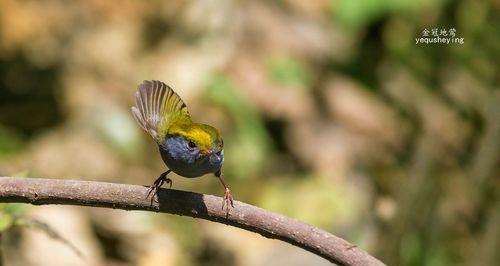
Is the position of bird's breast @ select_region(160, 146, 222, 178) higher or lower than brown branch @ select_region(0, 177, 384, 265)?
higher

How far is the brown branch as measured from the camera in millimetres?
2225

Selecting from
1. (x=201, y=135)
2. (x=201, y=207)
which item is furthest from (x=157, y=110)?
(x=201, y=207)

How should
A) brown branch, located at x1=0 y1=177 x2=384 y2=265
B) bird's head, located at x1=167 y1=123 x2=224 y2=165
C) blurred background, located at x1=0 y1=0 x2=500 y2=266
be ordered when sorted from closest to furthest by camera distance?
1. brown branch, located at x1=0 y1=177 x2=384 y2=265
2. bird's head, located at x1=167 y1=123 x2=224 y2=165
3. blurred background, located at x1=0 y1=0 x2=500 y2=266

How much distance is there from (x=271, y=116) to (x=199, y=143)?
186 inches

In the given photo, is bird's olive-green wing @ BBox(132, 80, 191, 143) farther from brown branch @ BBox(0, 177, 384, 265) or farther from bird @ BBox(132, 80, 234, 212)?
brown branch @ BBox(0, 177, 384, 265)

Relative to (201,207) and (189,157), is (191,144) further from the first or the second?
(201,207)

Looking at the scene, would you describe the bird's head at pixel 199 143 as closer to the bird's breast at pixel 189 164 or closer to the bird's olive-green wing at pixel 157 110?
the bird's breast at pixel 189 164

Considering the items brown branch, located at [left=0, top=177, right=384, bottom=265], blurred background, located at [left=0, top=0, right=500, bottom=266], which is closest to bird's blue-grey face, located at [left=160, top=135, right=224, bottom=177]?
brown branch, located at [left=0, top=177, right=384, bottom=265]

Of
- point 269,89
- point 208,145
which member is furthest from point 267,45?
point 208,145

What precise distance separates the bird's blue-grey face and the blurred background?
2.55 metres

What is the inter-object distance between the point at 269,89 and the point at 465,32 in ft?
6.31

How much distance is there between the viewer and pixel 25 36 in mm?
7152

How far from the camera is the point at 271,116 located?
7.47 metres

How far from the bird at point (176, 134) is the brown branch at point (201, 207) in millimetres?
315
